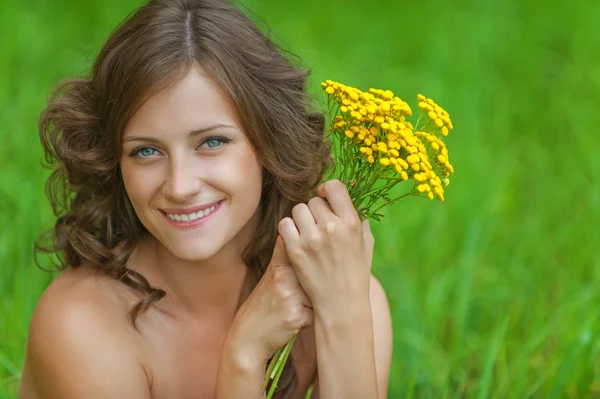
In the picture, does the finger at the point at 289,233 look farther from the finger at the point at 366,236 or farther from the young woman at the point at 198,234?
the finger at the point at 366,236

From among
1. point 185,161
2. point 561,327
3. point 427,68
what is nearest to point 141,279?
point 185,161

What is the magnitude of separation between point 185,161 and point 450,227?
1805 millimetres

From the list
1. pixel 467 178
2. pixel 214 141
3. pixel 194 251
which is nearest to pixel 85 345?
pixel 194 251

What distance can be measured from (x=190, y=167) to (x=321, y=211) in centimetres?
31

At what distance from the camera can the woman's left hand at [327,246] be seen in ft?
6.93

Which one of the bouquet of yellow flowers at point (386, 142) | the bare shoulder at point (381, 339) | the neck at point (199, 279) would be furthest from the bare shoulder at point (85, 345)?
the bare shoulder at point (381, 339)

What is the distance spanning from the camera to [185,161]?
2.15 meters

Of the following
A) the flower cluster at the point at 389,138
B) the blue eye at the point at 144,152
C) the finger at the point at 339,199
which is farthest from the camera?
the blue eye at the point at 144,152

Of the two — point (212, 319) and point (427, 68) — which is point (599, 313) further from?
point (427, 68)

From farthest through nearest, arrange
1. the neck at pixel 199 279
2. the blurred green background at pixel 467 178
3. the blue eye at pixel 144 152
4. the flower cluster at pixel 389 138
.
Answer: the blurred green background at pixel 467 178 < the neck at pixel 199 279 < the blue eye at pixel 144 152 < the flower cluster at pixel 389 138

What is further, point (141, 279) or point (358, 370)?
point (141, 279)

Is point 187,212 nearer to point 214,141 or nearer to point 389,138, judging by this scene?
point 214,141

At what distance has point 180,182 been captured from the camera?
6.95ft

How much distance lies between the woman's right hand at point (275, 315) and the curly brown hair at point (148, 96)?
0.90 feet
